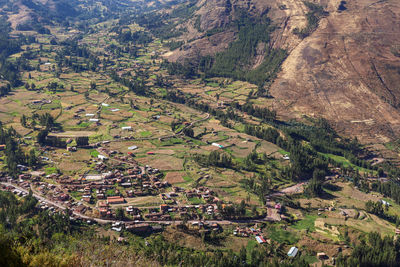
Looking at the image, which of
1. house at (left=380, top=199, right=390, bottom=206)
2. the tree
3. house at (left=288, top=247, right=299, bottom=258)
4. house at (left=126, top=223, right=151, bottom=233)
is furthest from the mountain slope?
the tree

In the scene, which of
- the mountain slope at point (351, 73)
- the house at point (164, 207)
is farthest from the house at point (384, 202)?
the house at point (164, 207)

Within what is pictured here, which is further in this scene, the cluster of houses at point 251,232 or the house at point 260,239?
the cluster of houses at point 251,232

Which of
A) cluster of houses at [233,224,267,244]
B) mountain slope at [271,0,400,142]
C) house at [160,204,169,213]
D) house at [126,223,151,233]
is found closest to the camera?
house at [126,223,151,233]

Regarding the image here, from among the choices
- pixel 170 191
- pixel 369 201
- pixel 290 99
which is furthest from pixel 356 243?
pixel 290 99

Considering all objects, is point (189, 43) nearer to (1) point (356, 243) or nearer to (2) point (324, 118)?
(2) point (324, 118)

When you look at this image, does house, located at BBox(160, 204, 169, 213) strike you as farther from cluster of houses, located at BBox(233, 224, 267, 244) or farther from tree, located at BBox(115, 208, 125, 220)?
cluster of houses, located at BBox(233, 224, 267, 244)

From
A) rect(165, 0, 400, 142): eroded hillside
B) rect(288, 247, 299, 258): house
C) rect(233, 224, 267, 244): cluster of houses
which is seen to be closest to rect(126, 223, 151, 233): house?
rect(233, 224, 267, 244): cluster of houses

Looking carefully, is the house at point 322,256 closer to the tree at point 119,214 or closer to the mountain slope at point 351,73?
the tree at point 119,214

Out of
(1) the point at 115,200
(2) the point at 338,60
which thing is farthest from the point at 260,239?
(2) the point at 338,60

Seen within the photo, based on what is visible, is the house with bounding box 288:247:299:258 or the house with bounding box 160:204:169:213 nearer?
the house with bounding box 288:247:299:258

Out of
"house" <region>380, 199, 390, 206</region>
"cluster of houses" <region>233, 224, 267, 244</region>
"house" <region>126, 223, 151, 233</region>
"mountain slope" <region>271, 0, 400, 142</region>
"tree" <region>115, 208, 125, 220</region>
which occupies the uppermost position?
"mountain slope" <region>271, 0, 400, 142</region>

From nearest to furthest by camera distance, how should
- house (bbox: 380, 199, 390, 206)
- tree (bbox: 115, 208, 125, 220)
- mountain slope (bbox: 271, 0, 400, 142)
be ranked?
tree (bbox: 115, 208, 125, 220) < house (bbox: 380, 199, 390, 206) < mountain slope (bbox: 271, 0, 400, 142)

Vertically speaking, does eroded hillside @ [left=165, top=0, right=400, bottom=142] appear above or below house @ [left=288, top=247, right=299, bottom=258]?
above
